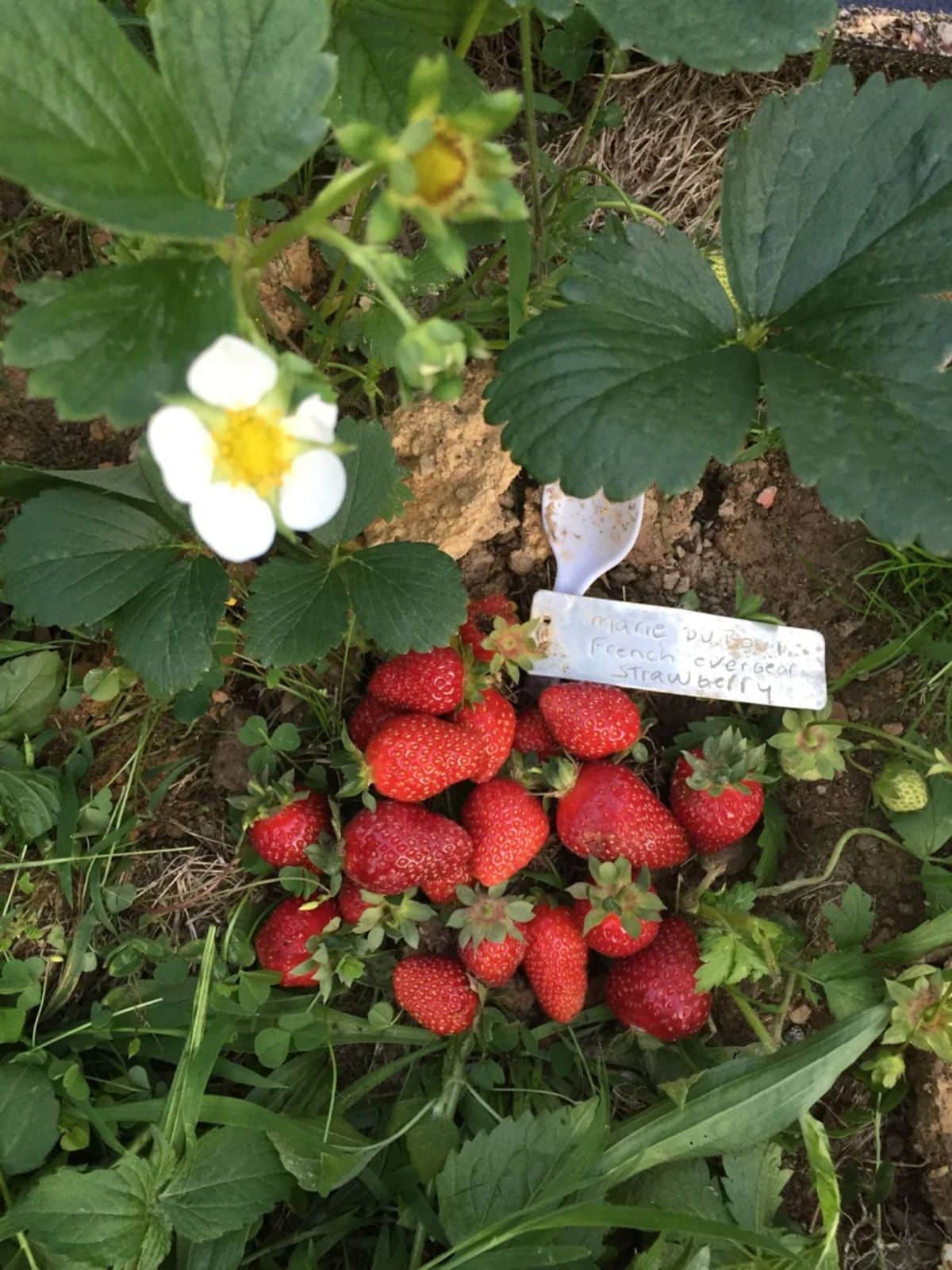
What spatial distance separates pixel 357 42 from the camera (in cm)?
111

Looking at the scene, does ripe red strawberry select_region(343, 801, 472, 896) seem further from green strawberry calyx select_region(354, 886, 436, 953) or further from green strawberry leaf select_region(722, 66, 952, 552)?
green strawberry leaf select_region(722, 66, 952, 552)

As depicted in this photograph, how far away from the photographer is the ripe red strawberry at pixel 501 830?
139 centimetres

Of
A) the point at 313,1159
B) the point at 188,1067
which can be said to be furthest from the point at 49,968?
the point at 313,1159

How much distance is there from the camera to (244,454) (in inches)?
28.0

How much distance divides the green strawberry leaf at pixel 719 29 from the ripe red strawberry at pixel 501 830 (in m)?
0.88

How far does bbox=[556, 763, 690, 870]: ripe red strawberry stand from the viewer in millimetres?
1409

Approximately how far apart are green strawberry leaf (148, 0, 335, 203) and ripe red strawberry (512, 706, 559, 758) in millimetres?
864

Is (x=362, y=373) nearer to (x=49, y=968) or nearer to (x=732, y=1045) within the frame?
(x=49, y=968)

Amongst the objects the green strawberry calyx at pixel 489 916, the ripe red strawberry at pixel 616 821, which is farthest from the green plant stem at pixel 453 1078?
the ripe red strawberry at pixel 616 821

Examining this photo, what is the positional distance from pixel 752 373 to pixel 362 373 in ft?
1.83

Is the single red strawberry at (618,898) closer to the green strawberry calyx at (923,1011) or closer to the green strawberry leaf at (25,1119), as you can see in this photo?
the green strawberry calyx at (923,1011)

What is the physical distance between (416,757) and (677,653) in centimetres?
44

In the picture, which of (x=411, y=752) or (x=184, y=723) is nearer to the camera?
(x=411, y=752)

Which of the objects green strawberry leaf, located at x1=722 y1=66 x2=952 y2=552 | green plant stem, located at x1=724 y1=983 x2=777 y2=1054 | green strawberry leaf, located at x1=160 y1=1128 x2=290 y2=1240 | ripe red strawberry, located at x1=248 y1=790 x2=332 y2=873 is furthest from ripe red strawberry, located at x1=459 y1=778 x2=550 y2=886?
green strawberry leaf, located at x1=722 y1=66 x2=952 y2=552
